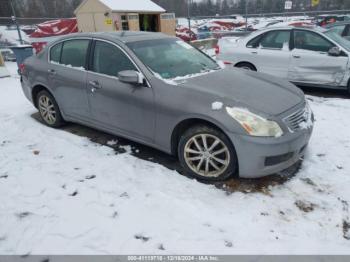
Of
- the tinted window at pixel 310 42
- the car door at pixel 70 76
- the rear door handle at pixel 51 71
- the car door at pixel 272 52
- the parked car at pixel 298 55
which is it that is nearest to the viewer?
the car door at pixel 70 76

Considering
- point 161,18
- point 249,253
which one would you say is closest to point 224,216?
point 249,253

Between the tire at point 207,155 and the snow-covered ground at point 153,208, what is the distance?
158 millimetres

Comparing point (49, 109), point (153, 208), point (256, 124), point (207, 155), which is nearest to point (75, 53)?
point (49, 109)

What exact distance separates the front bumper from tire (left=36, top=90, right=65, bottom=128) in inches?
123

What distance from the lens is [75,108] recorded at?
172 inches

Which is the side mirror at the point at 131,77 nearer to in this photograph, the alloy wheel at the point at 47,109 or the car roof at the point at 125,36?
the car roof at the point at 125,36

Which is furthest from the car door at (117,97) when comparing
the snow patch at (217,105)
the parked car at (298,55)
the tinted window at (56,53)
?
the parked car at (298,55)

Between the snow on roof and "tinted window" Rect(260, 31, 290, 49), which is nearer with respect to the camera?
"tinted window" Rect(260, 31, 290, 49)

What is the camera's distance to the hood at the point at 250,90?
3076mm

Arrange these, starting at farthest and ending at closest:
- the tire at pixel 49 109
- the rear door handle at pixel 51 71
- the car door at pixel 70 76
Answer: the tire at pixel 49 109, the rear door handle at pixel 51 71, the car door at pixel 70 76

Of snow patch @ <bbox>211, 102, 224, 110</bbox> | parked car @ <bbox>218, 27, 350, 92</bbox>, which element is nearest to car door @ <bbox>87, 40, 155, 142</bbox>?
snow patch @ <bbox>211, 102, 224, 110</bbox>

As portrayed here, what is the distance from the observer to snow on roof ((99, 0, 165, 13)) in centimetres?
1303

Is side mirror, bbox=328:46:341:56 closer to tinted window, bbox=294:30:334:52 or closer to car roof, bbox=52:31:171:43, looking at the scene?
tinted window, bbox=294:30:334:52

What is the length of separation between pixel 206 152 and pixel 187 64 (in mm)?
1363
